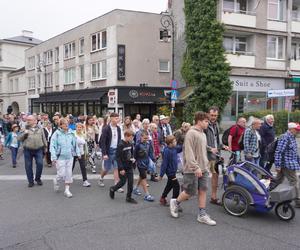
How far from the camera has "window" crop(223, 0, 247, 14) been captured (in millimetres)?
23219

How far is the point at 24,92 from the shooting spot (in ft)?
156

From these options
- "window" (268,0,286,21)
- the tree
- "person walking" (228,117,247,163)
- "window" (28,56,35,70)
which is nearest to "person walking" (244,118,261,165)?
"person walking" (228,117,247,163)

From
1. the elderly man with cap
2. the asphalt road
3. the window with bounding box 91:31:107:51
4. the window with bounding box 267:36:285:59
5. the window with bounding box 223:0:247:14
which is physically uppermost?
the window with bounding box 223:0:247:14

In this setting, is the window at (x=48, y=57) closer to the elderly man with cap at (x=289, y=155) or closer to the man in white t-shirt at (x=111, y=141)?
the man in white t-shirt at (x=111, y=141)

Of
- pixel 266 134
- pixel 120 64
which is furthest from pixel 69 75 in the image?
pixel 266 134

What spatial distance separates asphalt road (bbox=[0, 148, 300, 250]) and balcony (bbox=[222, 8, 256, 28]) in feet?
59.3

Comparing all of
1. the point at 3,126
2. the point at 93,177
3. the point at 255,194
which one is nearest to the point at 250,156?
the point at 255,194

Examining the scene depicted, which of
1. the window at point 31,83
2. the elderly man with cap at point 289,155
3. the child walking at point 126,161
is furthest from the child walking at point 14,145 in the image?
the window at point 31,83

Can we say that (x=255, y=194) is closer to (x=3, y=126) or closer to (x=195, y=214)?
(x=195, y=214)

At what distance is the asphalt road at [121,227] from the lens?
468cm

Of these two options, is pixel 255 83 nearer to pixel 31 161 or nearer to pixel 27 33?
pixel 31 161

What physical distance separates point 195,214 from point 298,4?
25.1m

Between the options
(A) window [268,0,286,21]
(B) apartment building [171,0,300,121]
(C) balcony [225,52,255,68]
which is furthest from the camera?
(A) window [268,0,286,21]

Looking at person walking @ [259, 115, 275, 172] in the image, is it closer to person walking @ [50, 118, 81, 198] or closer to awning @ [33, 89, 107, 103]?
person walking @ [50, 118, 81, 198]
